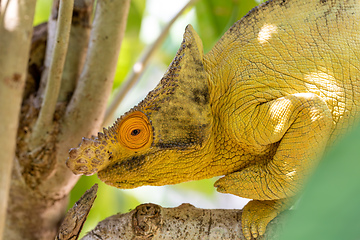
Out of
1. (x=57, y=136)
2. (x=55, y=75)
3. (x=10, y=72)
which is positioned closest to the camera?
(x=10, y=72)

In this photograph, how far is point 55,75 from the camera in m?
1.73

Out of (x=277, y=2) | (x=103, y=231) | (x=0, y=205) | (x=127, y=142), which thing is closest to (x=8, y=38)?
(x=0, y=205)

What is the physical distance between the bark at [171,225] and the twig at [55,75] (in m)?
0.58

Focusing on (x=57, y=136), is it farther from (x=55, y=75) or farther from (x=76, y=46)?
(x=76, y=46)

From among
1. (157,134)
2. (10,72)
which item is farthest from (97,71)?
(10,72)

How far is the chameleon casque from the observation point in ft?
4.75

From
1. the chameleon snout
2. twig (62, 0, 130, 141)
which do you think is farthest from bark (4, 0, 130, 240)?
the chameleon snout

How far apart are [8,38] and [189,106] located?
0.69m

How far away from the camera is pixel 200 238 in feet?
4.92

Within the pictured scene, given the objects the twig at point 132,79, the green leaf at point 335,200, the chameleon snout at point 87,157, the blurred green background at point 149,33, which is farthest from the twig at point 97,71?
the green leaf at point 335,200

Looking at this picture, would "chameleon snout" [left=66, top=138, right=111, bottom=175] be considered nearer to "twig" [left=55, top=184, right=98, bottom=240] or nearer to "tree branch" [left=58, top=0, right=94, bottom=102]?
"twig" [left=55, top=184, right=98, bottom=240]

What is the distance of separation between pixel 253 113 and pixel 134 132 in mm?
450

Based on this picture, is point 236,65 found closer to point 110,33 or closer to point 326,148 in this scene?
point 326,148

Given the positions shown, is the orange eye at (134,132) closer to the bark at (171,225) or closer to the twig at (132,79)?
the bark at (171,225)
